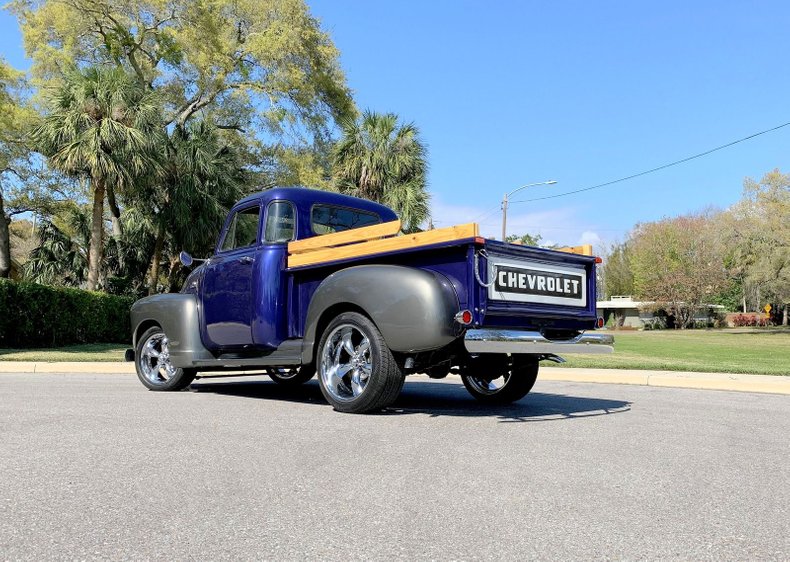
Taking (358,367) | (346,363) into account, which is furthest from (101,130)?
(358,367)

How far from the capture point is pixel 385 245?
6.03 metres

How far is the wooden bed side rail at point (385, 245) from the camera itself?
558 cm

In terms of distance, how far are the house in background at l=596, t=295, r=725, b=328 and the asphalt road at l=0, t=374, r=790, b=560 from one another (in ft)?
214

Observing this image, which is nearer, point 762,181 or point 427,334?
point 427,334

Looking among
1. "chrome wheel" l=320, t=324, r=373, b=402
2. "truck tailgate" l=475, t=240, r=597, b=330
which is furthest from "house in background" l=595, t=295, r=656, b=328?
"chrome wheel" l=320, t=324, r=373, b=402

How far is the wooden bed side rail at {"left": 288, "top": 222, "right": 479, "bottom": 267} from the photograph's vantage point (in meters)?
5.58

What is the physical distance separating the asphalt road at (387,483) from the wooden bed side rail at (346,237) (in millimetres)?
1616

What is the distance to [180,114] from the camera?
100 ft

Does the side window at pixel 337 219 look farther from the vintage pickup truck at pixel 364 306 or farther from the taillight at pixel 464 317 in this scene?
the taillight at pixel 464 317

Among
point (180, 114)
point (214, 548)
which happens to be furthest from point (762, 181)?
point (214, 548)

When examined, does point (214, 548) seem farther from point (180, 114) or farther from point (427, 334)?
point (180, 114)

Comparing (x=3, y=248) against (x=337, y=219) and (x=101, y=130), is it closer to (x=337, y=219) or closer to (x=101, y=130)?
(x=101, y=130)

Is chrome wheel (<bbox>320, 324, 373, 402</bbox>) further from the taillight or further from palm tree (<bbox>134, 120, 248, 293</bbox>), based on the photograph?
palm tree (<bbox>134, 120, 248, 293</bbox>)

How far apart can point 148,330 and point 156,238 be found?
62.8 ft
